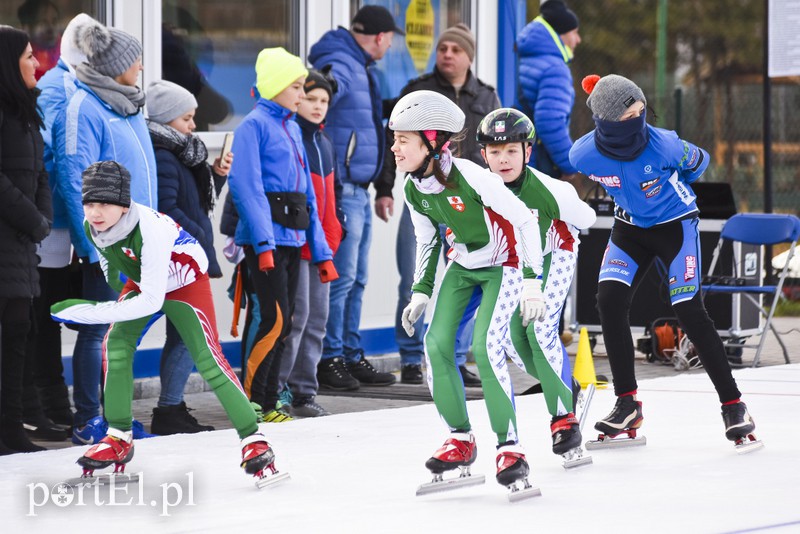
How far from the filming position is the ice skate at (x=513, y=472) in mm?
6055

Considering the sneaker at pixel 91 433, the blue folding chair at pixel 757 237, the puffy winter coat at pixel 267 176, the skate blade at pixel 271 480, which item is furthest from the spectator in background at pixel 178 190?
the blue folding chair at pixel 757 237

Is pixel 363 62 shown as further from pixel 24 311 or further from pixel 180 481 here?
pixel 180 481

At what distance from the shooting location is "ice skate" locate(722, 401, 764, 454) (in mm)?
7266

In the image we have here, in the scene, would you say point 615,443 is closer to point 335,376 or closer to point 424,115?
point 424,115

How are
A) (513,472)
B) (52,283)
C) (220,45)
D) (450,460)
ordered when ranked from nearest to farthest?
(513,472) → (450,460) → (52,283) → (220,45)

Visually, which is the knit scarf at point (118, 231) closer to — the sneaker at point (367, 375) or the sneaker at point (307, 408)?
the sneaker at point (307, 408)

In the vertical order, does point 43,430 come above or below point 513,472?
below

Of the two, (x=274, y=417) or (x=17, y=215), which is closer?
(x=17, y=215)

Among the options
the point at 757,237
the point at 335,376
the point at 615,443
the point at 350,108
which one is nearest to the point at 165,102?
the point at 350,108

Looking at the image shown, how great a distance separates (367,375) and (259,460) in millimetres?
4028

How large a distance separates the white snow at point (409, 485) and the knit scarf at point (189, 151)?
A: 1.38m

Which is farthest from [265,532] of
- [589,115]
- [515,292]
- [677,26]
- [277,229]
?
[677,26]

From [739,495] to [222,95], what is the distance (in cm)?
563

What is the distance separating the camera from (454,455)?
6234 mm
